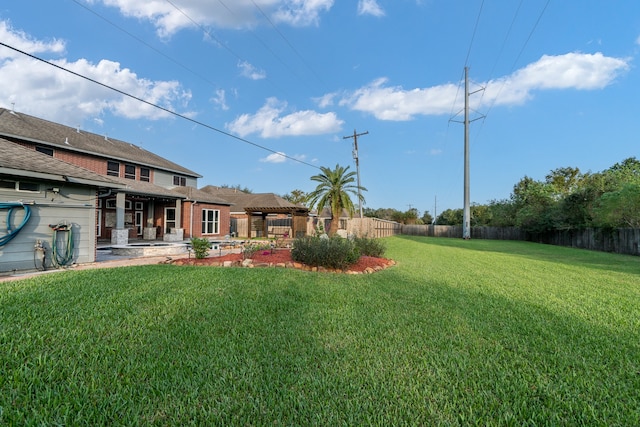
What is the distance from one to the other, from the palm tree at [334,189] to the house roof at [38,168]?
38.5ft

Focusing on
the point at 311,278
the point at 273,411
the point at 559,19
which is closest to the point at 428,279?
the point at 311,278

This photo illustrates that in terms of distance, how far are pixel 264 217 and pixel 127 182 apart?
34.1 feet

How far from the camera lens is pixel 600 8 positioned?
31.9ft

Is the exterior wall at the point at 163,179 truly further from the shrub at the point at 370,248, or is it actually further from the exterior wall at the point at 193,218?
the shrub at the point at 370,248

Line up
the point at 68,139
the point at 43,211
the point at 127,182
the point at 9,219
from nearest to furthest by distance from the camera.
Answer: the point at 9,219 → the point at 43,211 → the point at 68,139 → the point at 127,182

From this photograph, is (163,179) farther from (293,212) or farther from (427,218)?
(427,218)

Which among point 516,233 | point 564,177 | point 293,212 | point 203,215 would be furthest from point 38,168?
point 564,177

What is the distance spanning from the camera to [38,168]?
24.2ft

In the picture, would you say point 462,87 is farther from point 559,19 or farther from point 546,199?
point 559,19

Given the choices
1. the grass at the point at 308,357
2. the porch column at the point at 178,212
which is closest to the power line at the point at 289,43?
the grass at the point at 308,357

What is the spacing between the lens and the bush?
7527mm

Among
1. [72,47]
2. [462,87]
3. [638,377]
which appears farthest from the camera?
[462,87]

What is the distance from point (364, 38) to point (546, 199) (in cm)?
2305

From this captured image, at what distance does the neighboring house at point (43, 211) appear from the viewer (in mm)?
6973
